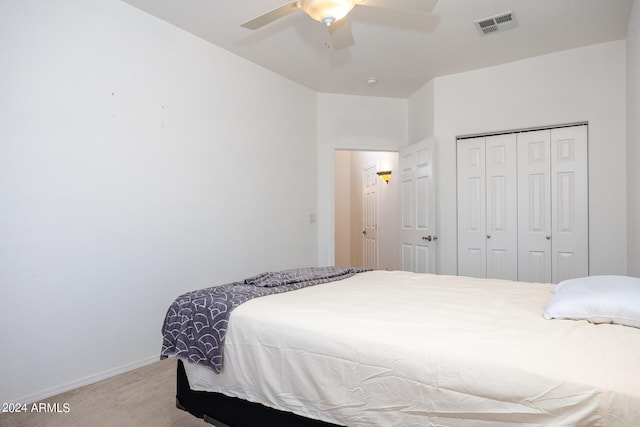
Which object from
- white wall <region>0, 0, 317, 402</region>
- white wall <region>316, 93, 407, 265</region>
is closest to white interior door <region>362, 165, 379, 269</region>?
white wall <region>316, 93, 407, 265</region>

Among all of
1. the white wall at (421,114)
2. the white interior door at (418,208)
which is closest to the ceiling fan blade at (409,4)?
the white interior door at (418,208)

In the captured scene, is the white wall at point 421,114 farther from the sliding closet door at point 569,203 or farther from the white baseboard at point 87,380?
the white baseboard at point 87,380

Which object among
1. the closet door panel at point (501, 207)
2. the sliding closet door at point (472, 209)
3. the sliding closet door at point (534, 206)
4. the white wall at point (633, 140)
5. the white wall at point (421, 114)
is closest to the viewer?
the white wall at point (633, 140)

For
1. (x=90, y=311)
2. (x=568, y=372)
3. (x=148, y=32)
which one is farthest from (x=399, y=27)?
(x=90, y=311)

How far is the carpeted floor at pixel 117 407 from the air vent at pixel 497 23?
3382mm

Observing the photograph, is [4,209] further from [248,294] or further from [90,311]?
[248,294]

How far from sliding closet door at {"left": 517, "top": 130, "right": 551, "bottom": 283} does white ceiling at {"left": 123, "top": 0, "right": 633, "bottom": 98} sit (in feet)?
2.90

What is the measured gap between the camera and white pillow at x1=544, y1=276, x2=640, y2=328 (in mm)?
1366

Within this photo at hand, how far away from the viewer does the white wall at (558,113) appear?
3.41m

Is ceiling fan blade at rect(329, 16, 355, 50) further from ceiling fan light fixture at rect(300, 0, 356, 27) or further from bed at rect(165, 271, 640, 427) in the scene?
bed at rect(165, 271, 640, 427)

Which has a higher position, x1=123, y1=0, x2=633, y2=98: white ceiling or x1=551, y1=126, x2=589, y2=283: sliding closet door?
x1=123, y1=0, x2=633, y2=98: white ceiling

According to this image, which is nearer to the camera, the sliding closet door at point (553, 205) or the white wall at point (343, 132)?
the sliding closet door at point (553, 205)

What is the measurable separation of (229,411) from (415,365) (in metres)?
0.89

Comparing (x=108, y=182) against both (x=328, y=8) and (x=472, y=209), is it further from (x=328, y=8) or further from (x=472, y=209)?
(x=472, y=209)
